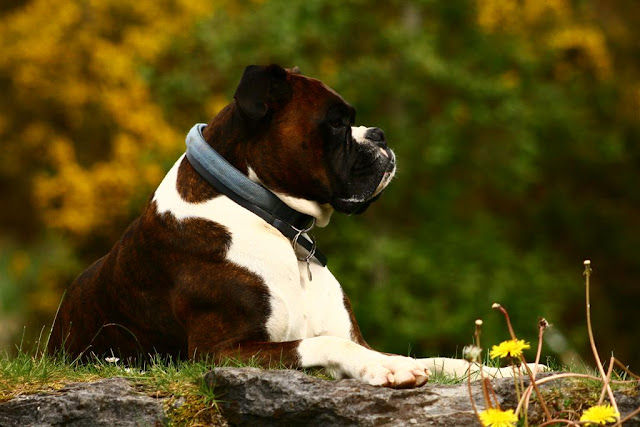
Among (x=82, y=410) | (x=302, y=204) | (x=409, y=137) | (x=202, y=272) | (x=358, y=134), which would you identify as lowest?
(x=82, y=410)

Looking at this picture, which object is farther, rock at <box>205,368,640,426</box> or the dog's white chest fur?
the dog's white chest fur

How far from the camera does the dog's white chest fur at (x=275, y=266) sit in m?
4.80

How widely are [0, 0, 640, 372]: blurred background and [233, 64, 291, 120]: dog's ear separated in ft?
33.6

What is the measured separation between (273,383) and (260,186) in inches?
51.5

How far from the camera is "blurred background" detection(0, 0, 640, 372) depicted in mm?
16812

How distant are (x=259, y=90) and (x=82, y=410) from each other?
5.89 feet

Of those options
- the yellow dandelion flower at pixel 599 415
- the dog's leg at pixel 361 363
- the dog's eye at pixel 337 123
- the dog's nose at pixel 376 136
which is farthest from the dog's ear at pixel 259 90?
the yellow dandelion flower at pixel 599 415

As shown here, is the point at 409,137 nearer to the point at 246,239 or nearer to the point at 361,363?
the point at 246,239

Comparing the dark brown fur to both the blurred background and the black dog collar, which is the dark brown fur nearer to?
the black dog collar

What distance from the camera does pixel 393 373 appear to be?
4.12 m

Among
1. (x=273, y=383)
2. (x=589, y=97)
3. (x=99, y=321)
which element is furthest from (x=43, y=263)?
(x=273, y=383)

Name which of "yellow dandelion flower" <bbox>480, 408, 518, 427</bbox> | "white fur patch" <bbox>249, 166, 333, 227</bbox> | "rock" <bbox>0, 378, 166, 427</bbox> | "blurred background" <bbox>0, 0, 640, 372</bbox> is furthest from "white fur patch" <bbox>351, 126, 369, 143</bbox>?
"blurred background" <bbox>0, 0, 640, 372</bbox>

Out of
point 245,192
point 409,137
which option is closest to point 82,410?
point 245,192

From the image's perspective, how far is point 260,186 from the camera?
16.5 ft
